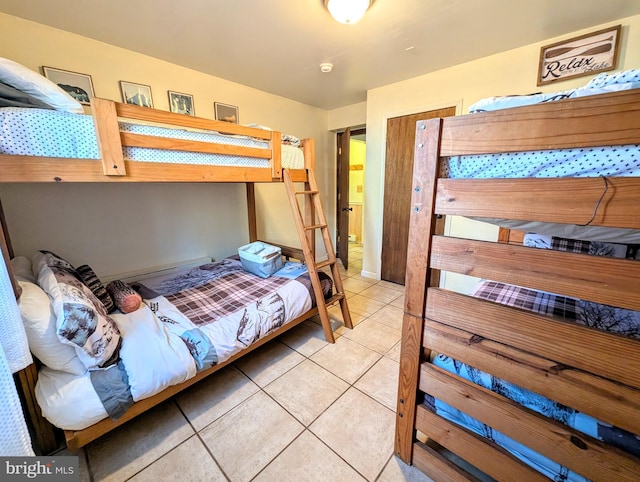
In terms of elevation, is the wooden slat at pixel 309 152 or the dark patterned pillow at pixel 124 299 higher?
the wooden slat at pixel 309 152

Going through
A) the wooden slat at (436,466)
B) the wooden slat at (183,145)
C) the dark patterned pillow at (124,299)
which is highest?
the wooden slat at (183,145)

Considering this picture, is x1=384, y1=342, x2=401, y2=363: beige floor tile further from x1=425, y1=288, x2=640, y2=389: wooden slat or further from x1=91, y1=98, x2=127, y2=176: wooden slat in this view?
x1=91, y1=98, x2=127, y2=176: wooden slat

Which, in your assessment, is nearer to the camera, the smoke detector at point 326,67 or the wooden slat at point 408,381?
the wooden slat at point 408,381

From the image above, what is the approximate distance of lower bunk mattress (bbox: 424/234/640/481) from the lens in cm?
76

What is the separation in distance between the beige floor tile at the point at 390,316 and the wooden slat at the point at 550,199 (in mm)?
1715

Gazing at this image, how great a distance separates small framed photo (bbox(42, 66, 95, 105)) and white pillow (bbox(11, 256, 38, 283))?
4.20ft

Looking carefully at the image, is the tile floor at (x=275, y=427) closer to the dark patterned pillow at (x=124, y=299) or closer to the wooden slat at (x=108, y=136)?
the dark patterned pillow at (x=124, y=299)

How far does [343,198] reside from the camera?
3943 millimetres

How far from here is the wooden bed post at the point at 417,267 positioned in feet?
2.93

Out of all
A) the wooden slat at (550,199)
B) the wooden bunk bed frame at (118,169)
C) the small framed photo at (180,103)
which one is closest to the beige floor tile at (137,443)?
the wooden bunk bed frame at (118,169)

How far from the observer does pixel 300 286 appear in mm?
2057

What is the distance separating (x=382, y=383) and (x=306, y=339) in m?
0.74

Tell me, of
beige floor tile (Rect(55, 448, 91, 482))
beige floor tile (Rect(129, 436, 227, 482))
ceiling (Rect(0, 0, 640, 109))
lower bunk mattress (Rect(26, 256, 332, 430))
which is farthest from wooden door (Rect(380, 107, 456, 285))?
beige floor tile (Rect(55, 448, 91, 482))

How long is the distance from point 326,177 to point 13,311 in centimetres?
361
